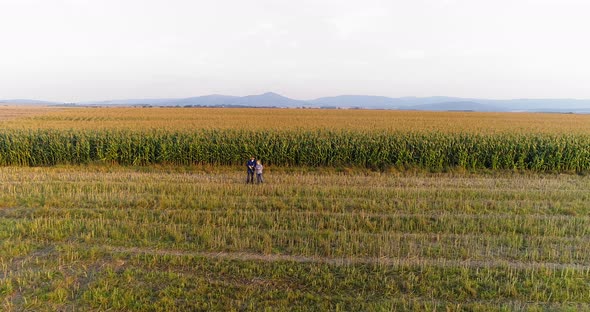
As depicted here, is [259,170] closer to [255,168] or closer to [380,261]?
[255,168]

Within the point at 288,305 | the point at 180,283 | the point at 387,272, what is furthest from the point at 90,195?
the point at 387,272

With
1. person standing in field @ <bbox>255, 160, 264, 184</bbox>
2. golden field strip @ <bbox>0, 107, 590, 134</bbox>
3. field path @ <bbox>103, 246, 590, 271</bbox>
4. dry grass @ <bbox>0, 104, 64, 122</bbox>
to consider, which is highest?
dry grass @ <bbox>0, 104, 64, 122</bbox>

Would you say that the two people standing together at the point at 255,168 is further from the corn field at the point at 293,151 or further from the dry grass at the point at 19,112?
the dry grass at the point at 19,112

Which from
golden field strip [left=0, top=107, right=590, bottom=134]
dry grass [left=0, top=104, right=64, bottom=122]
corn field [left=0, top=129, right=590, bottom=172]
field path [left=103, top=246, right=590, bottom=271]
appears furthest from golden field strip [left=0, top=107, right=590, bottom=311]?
dry grass [left=0, top=104, right=64, bottom=122]

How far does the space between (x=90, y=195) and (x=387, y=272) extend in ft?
27.7

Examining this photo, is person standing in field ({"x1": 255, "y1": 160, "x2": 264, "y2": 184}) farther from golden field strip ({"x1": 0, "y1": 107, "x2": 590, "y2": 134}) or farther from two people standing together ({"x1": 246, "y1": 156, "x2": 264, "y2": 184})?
golden field strip ({"x1": 0, "y1": 107, "x2": 590, "y2": 134})

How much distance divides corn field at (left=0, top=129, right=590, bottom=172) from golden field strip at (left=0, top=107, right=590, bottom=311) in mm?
4304

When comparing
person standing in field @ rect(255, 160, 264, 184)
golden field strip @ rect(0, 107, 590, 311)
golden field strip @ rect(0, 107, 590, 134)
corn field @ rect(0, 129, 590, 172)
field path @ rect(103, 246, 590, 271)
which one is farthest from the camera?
golden field strip @ rect(0, 107, 590, 134)

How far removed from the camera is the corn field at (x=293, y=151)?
14.4m

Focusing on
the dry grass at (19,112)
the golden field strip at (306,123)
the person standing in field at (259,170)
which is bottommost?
the person standing in field at (259,170)

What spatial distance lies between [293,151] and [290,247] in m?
9.22

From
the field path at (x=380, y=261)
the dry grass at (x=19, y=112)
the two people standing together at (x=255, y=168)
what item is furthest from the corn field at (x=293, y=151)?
the dry grass at (x=19, y=112)

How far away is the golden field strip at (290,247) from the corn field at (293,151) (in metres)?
4.30

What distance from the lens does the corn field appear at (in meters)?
14.4
